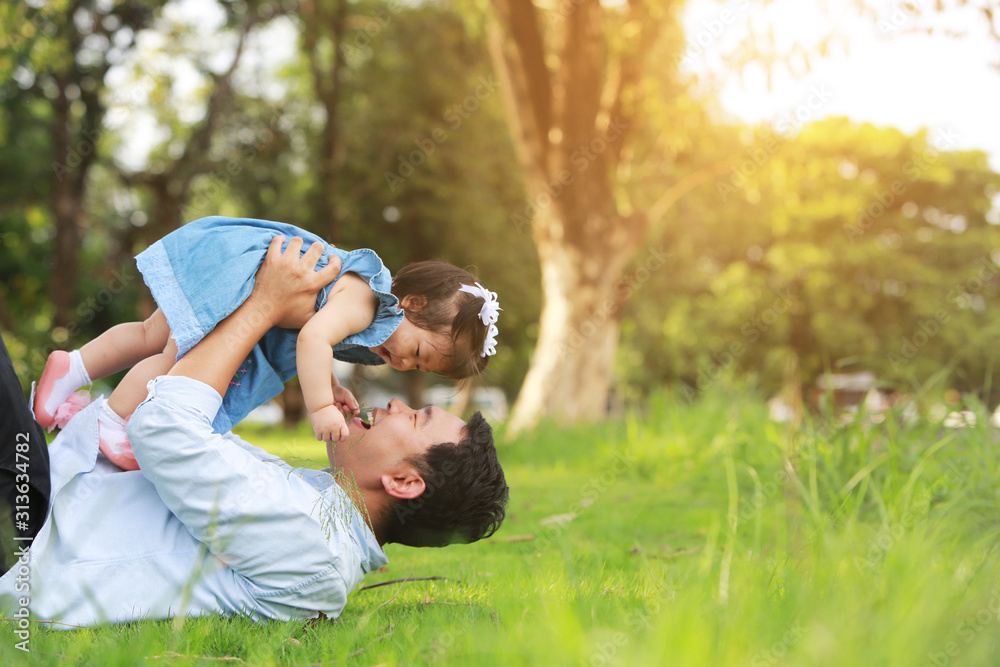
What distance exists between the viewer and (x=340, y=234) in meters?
16.7

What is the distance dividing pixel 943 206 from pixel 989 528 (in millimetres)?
27268

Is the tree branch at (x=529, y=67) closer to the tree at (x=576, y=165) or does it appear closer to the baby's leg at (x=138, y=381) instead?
the tree at (x=576, y=165)

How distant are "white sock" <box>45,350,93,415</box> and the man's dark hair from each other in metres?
1.20

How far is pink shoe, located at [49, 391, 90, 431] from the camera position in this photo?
272 cm

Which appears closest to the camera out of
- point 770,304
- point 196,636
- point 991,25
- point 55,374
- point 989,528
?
point 196,636

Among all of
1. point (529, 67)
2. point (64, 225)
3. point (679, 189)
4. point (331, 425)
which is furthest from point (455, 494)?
point (64, 225)

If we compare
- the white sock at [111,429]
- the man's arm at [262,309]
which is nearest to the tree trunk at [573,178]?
the man's arm at [262,309]

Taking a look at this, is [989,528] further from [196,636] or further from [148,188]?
[148,188]

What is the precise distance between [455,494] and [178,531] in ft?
2.76

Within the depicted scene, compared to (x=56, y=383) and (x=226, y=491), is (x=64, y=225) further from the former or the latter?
(x=226, y=491)

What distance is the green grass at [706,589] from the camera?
1.48 meters

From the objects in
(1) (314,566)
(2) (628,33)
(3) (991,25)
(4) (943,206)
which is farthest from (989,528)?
(4) (943,206)

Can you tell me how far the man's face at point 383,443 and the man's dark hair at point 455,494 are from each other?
37mm

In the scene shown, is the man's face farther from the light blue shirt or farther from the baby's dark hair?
the baby's dark hair
